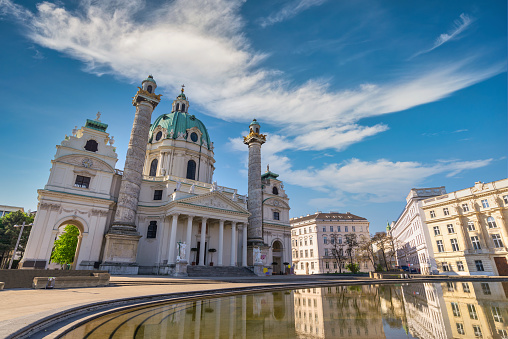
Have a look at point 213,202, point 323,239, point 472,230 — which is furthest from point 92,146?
point 323,239

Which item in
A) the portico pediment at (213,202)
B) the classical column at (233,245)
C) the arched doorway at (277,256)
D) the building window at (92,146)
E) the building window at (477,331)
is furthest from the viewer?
the arched doorway at (277,256)

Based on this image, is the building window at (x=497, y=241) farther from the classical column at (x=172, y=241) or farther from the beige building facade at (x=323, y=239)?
the classical column at (x=172, y=241)

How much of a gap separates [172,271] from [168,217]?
7734 mm

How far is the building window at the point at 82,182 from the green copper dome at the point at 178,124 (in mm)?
15085

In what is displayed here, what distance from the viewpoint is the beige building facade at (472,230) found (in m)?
34.6

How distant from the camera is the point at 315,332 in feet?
18.3

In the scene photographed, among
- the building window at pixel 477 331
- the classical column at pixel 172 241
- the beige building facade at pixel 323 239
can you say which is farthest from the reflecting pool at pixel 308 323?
the beige building facade at pixel 323 239

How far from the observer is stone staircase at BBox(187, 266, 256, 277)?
29.1 m

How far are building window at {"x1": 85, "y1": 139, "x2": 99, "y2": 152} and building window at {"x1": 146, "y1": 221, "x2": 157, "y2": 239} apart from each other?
475 inches

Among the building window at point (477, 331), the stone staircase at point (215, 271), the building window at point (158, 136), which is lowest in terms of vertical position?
the building window at point (477, 331)

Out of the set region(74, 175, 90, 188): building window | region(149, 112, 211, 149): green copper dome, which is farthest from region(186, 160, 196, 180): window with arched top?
region(74, 175, 90, 188): building window

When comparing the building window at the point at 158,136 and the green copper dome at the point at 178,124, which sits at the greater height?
the green copper dome at the point at 178,124

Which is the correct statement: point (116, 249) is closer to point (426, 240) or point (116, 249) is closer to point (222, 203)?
point (222, 203)

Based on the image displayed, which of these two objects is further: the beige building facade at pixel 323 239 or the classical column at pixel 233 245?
the beige building facade at pixel 323 239
